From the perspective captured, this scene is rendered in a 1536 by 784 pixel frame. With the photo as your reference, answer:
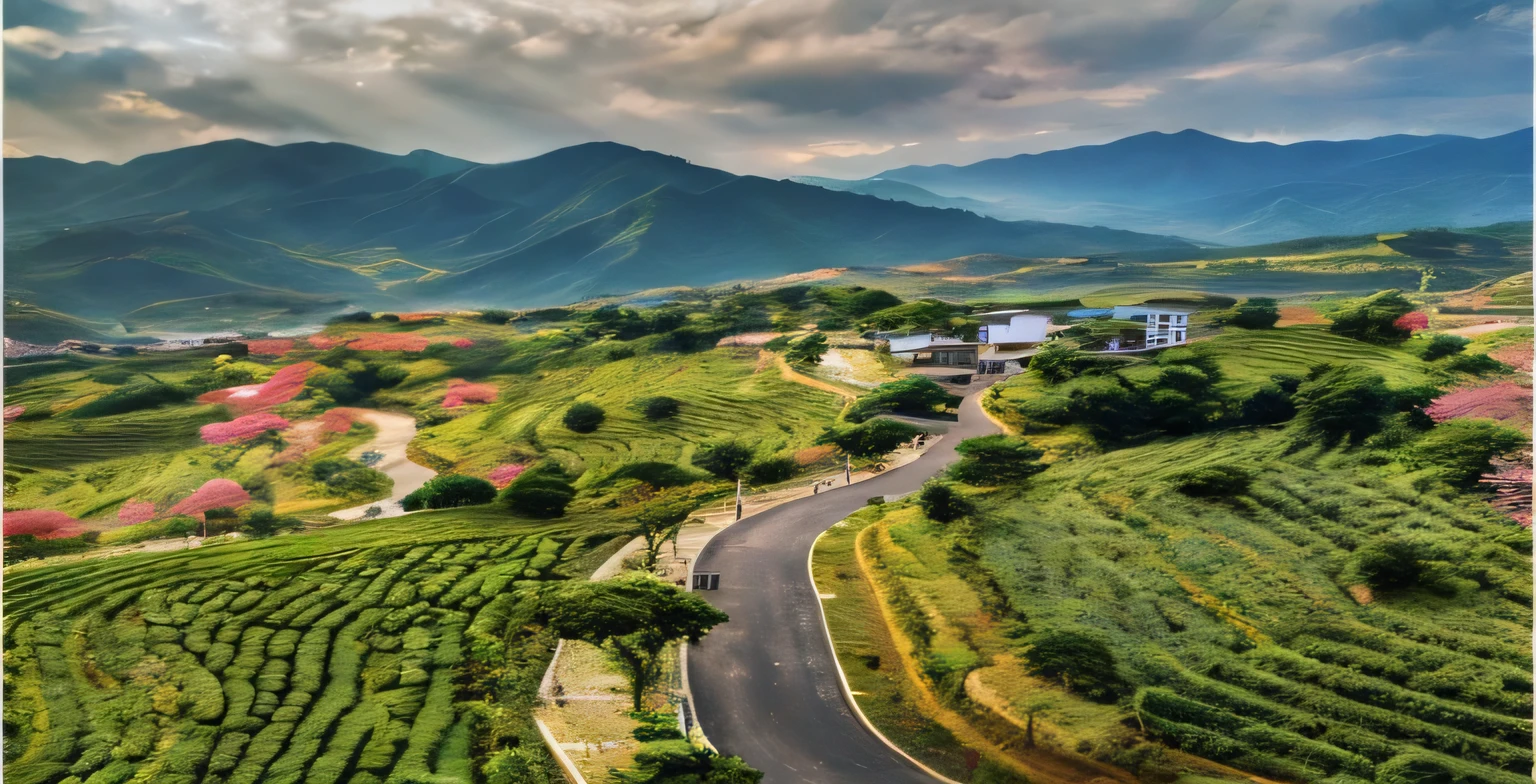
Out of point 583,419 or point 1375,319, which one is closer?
point 583,419

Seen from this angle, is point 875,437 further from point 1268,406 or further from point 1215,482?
point 1268,406

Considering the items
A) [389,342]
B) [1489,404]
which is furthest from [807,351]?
[1489,404]

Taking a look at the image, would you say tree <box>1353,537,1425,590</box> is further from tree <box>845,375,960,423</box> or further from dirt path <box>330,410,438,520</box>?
dirt path <box>330,410,438,520</box>

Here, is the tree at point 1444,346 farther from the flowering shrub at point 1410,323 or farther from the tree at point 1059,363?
the tree at point 1059,363

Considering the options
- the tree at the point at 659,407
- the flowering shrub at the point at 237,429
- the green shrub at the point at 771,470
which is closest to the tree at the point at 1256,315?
the green shrub at the point at 771,470

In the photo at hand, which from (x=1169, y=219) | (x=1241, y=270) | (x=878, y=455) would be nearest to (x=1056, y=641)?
(x=878, y=455)

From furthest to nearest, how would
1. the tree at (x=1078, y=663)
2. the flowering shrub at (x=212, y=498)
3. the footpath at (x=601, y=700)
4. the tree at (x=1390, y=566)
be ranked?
the flowering shrub at (x=212, y=498) → the tree at (x=1390, y=566) → the tree at (x=1078, y=663) → the footpath at (x=601, y=700)
